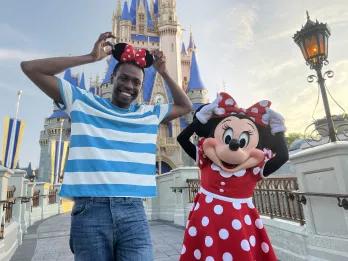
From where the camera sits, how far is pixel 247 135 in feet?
8.71

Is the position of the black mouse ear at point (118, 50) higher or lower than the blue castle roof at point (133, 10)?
lower

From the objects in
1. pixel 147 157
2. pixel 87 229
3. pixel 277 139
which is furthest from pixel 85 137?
pixel 277 139

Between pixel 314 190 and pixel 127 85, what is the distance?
2.89 metres

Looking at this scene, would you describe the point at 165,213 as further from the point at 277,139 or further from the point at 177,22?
the point at 177,22

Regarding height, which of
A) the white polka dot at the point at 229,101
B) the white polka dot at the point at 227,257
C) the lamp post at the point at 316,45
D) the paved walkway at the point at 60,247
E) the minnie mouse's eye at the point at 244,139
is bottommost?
the paved walkway at the point at 60,247

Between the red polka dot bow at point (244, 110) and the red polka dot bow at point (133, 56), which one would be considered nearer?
the red polka dot bow at point (133, 56)

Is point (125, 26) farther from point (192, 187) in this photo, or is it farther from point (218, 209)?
point (218, 209)

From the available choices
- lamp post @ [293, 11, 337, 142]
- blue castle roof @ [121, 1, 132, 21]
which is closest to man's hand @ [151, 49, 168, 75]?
lamp post @ [293, 11, 337, 142]

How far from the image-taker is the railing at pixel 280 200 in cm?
443

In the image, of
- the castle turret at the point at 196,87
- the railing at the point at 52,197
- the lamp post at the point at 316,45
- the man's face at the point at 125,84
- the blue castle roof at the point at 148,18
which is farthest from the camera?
the blue castle roof at the point at 148,18

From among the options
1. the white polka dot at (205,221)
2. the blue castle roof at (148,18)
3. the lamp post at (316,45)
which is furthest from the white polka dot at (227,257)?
the blue castle roof at (148,18)

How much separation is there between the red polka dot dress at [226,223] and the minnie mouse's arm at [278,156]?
69mm

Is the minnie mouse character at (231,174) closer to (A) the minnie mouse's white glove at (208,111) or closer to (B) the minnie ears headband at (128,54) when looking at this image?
(A) the minnie mouse's white glove at (208,111)

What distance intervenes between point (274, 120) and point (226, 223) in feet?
3.57
